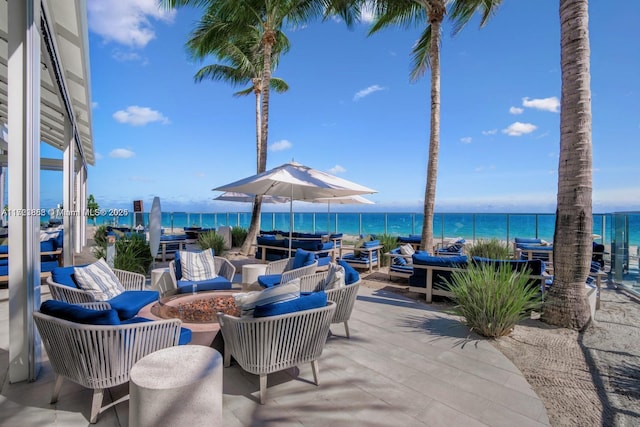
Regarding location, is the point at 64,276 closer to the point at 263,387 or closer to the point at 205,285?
the point at 205,285

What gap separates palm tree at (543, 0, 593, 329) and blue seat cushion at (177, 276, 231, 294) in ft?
13.4

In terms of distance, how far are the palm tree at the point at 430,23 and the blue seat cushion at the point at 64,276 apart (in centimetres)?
587

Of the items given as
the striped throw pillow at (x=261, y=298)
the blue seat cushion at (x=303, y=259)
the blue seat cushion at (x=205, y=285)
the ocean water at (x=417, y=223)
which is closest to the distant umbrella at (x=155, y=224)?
the blue seat cushion at (x=205, y=285)

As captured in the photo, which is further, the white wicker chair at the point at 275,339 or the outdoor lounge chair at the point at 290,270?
the outdoor lounge chair at the point at 290,270

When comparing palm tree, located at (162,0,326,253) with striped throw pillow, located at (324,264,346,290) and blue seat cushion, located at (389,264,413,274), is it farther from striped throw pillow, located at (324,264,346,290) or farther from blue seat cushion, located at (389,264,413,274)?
striped throw pillow, located at (324,264,346,290)

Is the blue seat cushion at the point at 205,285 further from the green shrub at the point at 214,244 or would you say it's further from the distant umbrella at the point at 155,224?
the green shrub at the point at 214,244

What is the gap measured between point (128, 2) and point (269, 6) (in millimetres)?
4027

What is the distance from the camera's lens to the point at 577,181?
11.7ft

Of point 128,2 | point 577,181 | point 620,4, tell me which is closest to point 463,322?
point 577,181

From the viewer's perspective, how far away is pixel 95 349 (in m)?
1.89

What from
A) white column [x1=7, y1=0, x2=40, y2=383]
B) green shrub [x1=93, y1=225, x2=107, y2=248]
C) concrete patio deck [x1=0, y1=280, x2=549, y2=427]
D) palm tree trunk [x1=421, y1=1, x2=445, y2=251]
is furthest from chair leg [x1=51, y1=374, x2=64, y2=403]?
palm tree trunk [x1=421, y1=1, x2=445, y2=251]

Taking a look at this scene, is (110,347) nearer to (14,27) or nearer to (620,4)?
(14,27)

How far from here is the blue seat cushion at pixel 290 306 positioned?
2.12 metres

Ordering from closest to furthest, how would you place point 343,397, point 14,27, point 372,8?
1. point 343,397
2. point 14,27
3. point 372,8
